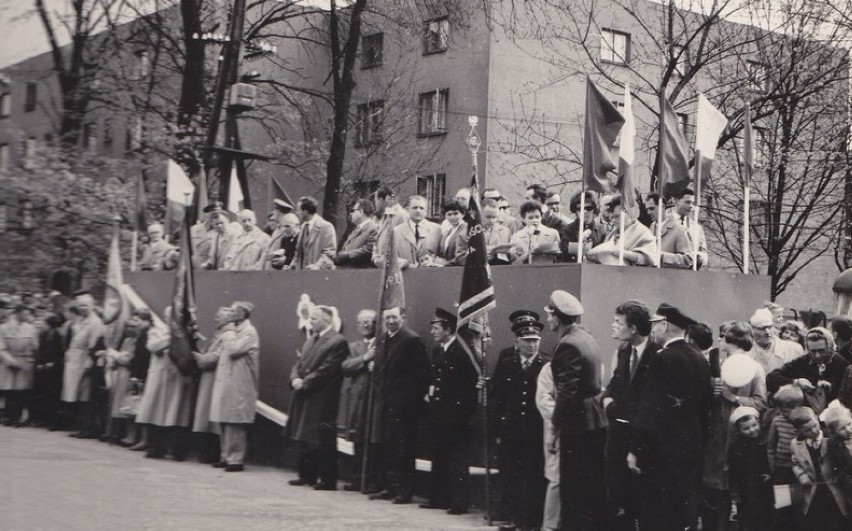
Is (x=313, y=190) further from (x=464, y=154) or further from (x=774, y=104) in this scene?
(x=774, y=104)

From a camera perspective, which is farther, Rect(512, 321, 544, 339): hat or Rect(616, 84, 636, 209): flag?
Rect(616, 84, 636, 209): flag

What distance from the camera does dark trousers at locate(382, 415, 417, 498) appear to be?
12234mm

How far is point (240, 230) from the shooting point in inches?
699

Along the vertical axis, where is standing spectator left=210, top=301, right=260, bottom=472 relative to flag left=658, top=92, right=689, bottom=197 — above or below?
below

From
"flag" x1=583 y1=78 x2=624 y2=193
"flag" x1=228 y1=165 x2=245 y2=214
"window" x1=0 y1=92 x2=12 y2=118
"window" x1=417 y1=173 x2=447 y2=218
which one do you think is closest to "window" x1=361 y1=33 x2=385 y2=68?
"window" x1=417 y1=173 x2=447 y2=218

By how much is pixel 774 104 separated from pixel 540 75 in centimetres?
1152

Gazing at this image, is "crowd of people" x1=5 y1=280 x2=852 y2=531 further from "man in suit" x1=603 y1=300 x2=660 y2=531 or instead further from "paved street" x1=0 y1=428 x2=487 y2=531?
"paved street" x1=0 y1=428 x2=487 y2=531

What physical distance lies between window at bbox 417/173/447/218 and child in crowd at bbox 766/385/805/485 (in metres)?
25.7

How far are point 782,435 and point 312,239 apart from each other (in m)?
7.63

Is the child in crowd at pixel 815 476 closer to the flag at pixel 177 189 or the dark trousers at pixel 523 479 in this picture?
the dark trousers at pixel 523 479

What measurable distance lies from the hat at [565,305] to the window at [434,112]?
83.5 feet

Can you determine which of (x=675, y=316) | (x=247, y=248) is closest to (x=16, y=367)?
(x=247, y=248)

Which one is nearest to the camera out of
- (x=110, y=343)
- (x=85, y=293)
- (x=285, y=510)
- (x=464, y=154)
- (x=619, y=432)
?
(x=619, y=432)


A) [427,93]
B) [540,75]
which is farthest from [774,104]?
[427,93]
